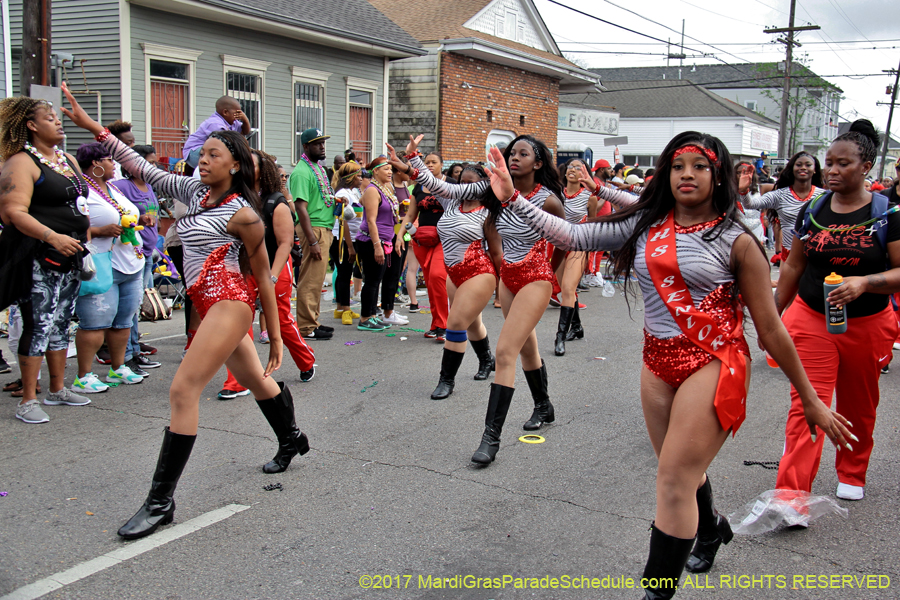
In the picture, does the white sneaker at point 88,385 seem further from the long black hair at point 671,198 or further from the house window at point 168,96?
the house window at point 168,96

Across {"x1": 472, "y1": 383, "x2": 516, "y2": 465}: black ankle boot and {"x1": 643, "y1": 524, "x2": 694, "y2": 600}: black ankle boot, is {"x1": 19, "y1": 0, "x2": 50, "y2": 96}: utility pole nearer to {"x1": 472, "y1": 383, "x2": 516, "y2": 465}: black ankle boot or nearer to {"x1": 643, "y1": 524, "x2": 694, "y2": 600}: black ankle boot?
{"x1": 472, "y1": 383, "x2": 516, "y2": 465}: black ankle boot

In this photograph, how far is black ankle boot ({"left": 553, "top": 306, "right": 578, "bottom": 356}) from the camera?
823cm

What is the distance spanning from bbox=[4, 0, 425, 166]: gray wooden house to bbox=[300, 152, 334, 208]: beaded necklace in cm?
390

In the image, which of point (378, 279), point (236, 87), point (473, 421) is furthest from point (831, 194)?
point (236, 87)

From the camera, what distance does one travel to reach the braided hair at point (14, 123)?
5203mm

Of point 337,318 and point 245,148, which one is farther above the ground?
point 245,148

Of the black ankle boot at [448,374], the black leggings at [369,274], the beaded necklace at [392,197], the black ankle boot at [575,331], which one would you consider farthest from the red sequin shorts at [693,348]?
the beaded necklace at [392,197]

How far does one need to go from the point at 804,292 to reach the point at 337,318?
272 inches

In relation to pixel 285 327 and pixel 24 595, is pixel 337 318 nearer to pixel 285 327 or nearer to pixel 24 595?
pixel 285 327

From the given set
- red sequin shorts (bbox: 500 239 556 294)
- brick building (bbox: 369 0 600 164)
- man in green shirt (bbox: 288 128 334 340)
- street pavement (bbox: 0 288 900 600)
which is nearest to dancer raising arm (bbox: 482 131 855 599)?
street pavement (bbox: 0 288 900 600)

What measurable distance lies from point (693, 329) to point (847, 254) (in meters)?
1.72

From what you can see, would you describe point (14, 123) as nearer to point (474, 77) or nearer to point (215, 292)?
point (215, 292)

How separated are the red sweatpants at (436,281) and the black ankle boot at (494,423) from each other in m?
3.70

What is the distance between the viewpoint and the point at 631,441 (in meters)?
5.31
